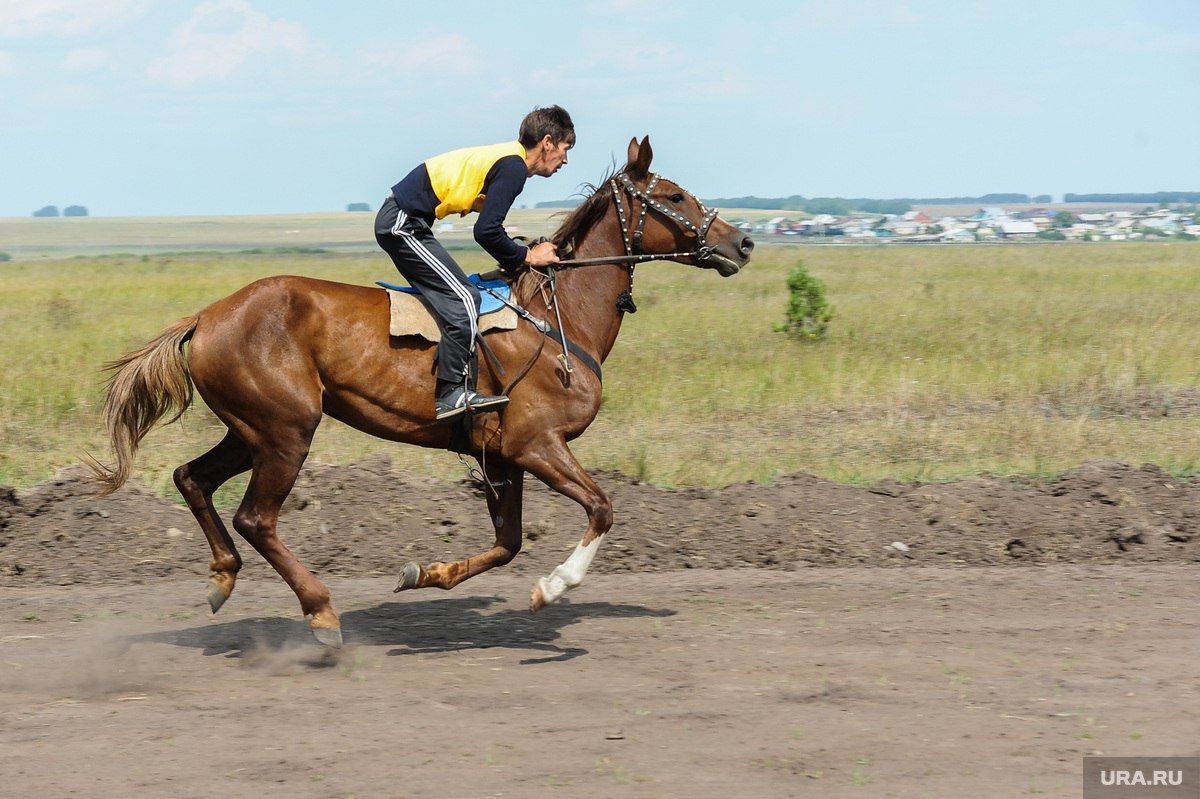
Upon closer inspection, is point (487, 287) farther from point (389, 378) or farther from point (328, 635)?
point (328, 635)

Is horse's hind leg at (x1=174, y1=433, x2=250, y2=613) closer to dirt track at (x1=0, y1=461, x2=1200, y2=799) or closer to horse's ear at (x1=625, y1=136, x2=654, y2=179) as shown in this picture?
dirt track at (x1=0, y1=461, x2=1200, y2=799)

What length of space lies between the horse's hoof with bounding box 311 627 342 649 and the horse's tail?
1.43 metres

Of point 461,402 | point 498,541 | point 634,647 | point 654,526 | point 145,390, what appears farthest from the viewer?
point 654,526

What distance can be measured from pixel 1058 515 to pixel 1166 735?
13.6 ft

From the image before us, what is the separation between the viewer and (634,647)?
688 centimetres

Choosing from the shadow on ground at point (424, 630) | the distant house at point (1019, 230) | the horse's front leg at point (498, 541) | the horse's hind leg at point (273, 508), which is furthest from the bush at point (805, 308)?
the distant house at point (1019, 230)

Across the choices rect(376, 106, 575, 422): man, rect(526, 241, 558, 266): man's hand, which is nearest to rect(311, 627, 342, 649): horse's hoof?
rect(376, 106, 575, 422): man

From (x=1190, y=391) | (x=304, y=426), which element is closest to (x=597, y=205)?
(x=304, y=426)

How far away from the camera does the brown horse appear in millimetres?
6836

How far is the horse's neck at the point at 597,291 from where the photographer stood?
7496 mm

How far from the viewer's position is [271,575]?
8578 millimetres

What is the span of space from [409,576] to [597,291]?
6.48 ft

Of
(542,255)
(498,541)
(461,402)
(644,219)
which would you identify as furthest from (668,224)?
(498,541)

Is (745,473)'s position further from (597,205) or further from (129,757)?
(129,757)
